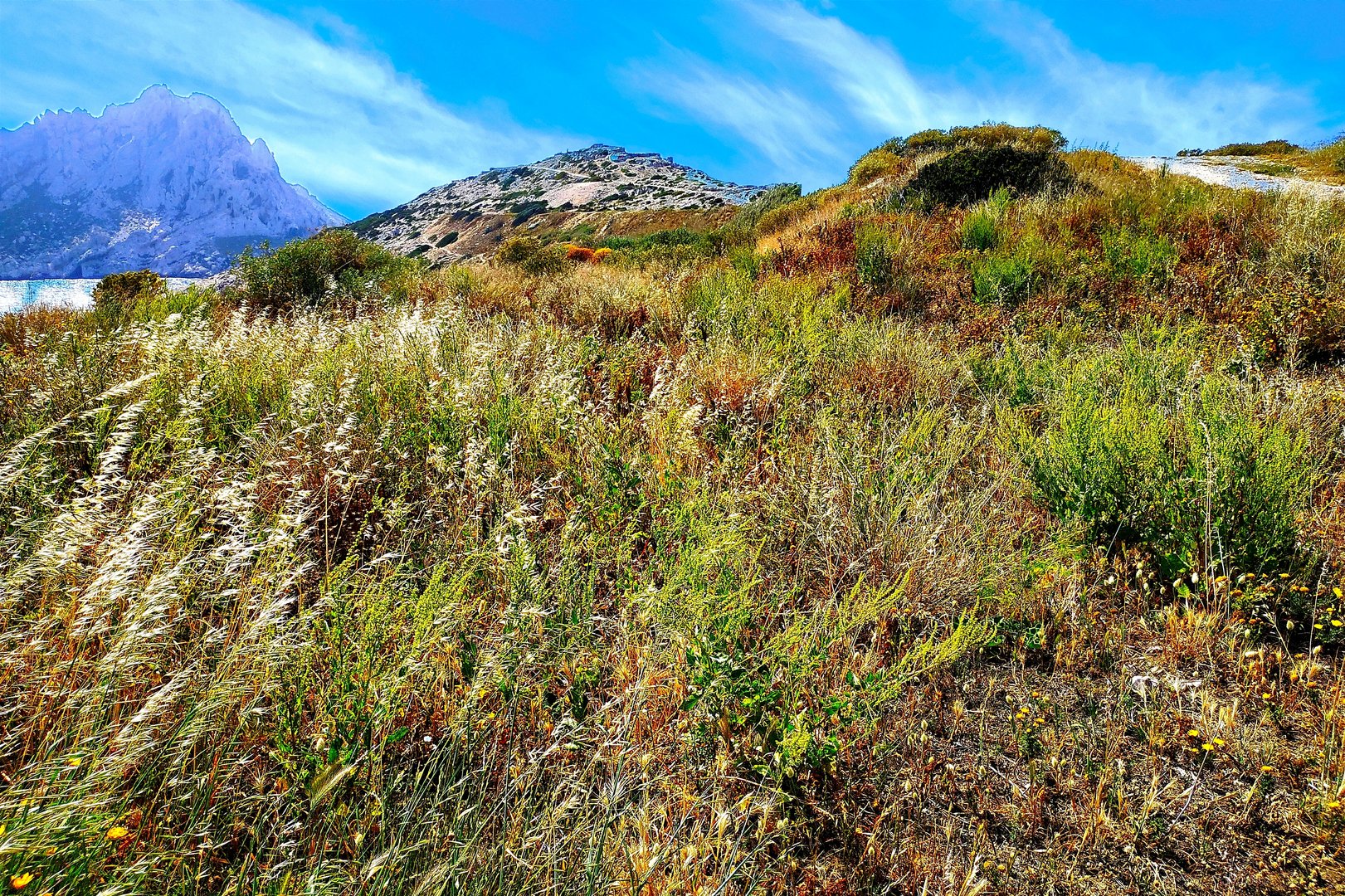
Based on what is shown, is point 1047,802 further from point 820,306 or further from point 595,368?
point 820,306

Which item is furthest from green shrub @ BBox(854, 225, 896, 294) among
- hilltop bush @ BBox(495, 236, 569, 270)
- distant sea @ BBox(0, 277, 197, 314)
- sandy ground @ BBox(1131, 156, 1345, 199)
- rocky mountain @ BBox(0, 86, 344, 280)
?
rocky mountain @ BBox(0, 86, 344, 280)

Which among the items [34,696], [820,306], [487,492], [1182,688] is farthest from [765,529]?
[820,306]

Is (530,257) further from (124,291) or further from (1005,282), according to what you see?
(1005,282)

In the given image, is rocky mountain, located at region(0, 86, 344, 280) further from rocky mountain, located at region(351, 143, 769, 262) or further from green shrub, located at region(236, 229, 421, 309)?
green shrub, located at region(236, 229, 421, 309)

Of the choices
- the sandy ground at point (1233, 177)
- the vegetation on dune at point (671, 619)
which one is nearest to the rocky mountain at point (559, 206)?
the sandy ground at point (1233, 177)

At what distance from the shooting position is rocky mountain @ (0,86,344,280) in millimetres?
173500

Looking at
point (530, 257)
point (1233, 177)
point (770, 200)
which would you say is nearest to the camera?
point (530, 257)

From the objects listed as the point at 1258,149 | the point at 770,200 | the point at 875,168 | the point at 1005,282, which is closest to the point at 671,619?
the point at 1005,282

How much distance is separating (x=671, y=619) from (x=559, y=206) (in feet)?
183

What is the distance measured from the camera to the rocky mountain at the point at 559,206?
112ft

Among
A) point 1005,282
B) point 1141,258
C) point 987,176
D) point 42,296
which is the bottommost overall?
point 42,296

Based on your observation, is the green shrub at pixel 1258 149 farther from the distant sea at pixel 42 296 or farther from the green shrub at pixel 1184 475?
the distant sea at pixel 42 296

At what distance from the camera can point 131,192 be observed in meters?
188

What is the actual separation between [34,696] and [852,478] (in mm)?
2895
